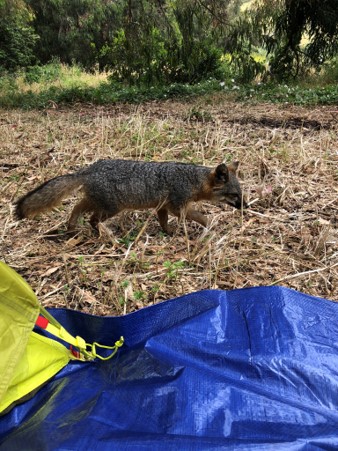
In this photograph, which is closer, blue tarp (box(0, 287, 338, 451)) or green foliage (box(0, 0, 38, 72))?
blue tarp (box(0, 287, 338, 451))

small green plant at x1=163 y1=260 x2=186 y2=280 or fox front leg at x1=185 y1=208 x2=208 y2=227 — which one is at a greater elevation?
fox front leg at x1=185 y1=208 x2=208 y2=227

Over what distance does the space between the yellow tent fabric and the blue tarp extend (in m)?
0.07

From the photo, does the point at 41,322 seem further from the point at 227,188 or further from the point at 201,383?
the point at 227,188

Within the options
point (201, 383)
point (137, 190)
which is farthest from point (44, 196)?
point (201, 383)

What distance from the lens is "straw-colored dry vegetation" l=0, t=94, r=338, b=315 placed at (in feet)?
11.1

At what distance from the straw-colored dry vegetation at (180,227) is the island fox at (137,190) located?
211 millimetres

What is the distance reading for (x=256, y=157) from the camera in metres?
5.95

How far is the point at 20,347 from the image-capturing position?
2066 millimetres

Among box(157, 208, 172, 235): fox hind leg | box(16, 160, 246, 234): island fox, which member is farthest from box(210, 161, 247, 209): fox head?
box(157, 208, 172, 235): fox hind leg

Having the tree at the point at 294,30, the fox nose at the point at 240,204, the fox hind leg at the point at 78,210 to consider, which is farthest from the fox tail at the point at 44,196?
the tree at the point at 294,30

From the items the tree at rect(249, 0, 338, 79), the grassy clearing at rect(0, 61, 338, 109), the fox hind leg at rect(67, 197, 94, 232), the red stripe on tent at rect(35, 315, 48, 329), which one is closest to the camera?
the red stripe on tent at rect(35, 315, 48, 329)

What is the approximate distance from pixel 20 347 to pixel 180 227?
288 cm

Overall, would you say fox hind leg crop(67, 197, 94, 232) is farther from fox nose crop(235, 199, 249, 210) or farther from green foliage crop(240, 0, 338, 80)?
green foliage crop(240, 0, 338, 80)

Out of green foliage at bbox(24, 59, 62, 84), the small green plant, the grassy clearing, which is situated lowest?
the small green plant
